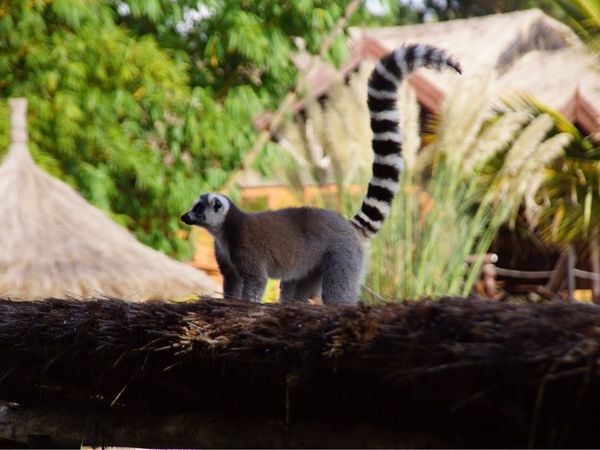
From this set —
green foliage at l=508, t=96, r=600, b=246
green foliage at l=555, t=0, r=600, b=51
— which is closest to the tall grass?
green foliage at l=555, t=0, r=600, b=51

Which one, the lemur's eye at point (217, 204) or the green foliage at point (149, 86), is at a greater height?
the green foliage at point (149, 86)

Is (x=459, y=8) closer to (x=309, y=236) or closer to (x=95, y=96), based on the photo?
(x=95, y=96)

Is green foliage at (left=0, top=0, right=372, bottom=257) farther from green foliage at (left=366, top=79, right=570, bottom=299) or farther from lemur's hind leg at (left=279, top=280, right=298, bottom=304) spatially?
lemur's hind leg at (left=279, top=280, right=298, bottom=304)

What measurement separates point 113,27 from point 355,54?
3341 mm

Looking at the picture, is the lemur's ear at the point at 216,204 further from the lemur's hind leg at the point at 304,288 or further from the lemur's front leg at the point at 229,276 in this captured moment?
the lemur's hind leg at the point at 304,288

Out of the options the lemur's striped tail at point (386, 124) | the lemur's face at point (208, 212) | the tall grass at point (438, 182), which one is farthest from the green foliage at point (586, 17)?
the lemur's face at point (208, 212)

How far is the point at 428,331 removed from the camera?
246 centimetres

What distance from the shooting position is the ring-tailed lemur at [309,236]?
4.87 m

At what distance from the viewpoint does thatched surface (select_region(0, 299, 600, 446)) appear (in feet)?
7.57

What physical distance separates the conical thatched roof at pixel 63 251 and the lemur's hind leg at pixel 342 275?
7.30 ft

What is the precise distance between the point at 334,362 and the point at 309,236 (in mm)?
2406

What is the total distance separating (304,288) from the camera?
5.21 metres

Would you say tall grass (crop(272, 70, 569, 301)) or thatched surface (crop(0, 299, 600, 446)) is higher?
tall grass (crop(272, 70, 569, 301))

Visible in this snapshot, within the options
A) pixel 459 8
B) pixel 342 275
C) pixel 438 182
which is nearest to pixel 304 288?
pixel 342 275
